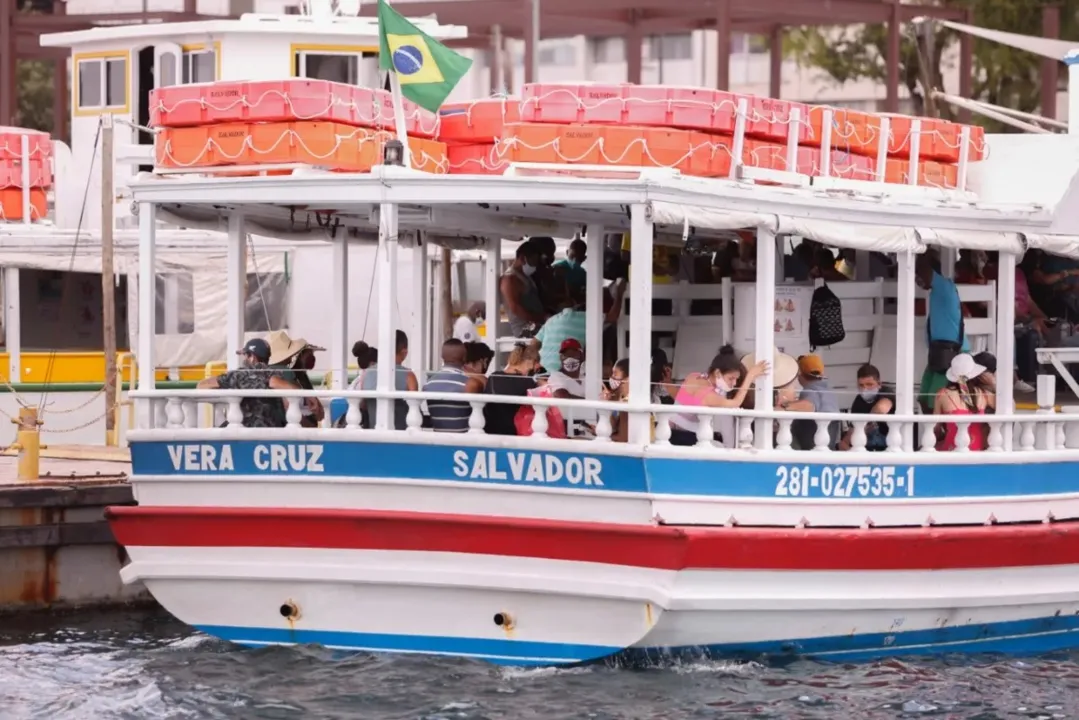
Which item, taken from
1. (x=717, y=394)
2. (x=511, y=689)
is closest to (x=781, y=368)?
(x=717, y=394)

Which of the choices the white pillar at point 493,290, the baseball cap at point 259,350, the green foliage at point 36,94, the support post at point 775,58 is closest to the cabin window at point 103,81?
the white pillar at point 493,290

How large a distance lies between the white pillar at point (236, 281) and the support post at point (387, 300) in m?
1.87

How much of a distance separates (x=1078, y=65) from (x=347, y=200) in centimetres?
640

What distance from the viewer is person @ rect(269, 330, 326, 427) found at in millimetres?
13664

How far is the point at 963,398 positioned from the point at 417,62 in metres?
4.42

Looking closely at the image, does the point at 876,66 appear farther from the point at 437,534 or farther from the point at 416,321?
the point at 437,534

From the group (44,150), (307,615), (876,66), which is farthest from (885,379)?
(876,66)

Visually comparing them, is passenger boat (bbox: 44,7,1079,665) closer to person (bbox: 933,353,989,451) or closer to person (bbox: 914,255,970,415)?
person (bbox: 933,353,989,451)

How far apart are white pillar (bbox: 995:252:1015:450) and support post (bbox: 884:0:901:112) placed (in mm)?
17442

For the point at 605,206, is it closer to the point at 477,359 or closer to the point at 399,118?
the point at 399,118

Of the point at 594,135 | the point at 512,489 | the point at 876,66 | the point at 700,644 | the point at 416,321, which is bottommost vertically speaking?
the point at 700,644

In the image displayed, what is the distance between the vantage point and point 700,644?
12.4 meters

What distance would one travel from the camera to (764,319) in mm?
12453

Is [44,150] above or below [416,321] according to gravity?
above
